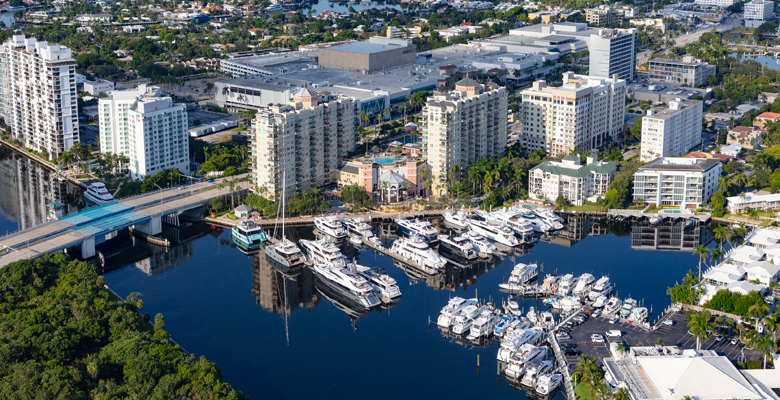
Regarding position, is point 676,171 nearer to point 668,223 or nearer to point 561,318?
point 668,223

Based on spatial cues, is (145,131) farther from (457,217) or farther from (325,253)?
(457,217)

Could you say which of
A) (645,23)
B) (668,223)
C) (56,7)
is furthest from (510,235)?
(56,7)

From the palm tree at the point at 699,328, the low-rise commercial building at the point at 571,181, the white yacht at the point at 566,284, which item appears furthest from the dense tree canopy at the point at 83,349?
the low-rise commercial building at the point at 571,181

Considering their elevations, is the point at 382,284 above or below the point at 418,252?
below

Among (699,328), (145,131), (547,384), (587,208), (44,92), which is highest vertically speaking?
(44,92)

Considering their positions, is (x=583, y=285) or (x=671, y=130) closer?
(x=583, y=285)

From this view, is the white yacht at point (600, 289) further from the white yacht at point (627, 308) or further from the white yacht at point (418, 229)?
the white yacht at point (418, 229)

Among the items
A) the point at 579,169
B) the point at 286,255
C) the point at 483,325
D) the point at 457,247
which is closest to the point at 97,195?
the point at 286,255

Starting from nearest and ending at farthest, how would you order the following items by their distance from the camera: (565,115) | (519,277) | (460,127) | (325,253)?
1. (519,277)
2. (325,253)
3. (460,127)
4. (565,115)
